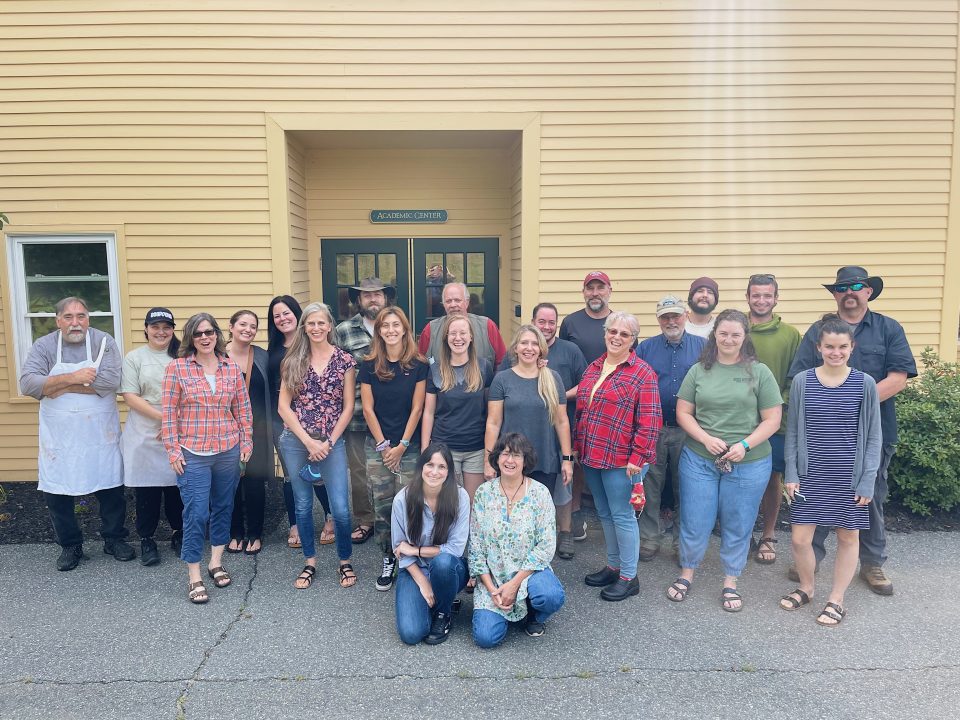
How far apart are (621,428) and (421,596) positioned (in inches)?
62.1

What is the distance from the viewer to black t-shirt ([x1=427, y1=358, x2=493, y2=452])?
484 centimetres

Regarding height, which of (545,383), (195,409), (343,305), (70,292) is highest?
(70,292)

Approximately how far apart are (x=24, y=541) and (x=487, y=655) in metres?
4.05

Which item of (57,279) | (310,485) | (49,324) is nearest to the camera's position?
(310,485)

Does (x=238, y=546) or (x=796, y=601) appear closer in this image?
(x=796, y=601)

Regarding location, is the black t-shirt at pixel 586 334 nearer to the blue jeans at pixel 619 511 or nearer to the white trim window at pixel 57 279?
the blue jeans at pixel 619 511

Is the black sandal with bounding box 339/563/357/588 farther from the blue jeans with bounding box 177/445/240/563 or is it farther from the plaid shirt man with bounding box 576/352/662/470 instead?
the plaid shirt man with bounding box 576/352/662/470

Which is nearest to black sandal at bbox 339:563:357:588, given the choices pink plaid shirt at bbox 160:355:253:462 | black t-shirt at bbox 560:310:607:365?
pink plaid shirt at bbox 160:355:253:462

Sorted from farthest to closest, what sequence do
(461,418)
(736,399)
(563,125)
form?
1. (563,125)
2. (461,418)
3. (736,399)

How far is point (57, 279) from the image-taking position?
7.20m

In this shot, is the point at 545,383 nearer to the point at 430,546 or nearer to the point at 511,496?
the point at 511,496

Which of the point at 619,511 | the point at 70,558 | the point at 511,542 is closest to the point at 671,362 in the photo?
the point at 619,511

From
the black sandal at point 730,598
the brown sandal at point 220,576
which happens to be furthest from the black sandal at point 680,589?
the brown sandal at point 220,576

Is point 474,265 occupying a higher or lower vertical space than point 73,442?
higher
